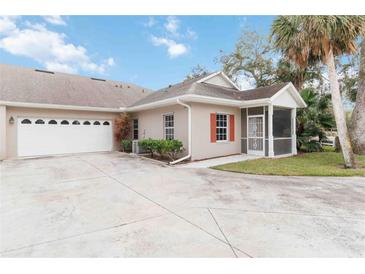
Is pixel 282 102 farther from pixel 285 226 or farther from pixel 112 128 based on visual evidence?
pixel 112 128

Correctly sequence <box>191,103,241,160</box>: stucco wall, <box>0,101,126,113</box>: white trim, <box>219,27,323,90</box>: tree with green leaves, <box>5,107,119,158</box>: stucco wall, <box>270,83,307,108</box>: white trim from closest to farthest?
<box>191,103,241,160</box>: stucco wall, <box>270,83,307,108</box>: white trim, <box>0,101,126,113</box>: white trim, <box>5,107,119,158</box>: stucco wall, <box>219,27,323,90</box>: tree with green leaves

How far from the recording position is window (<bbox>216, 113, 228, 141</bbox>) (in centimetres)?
1120

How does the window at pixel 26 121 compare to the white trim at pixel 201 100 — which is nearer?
the white trim at pixel 201 100

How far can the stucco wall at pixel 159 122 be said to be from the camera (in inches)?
408

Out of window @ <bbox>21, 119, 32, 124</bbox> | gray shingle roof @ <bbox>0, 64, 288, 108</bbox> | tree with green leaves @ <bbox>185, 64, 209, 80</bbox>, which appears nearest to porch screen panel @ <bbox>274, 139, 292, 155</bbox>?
gray shingle roof @ <bbox>0, 64, 288, 108</bbox>

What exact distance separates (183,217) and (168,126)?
822 cm

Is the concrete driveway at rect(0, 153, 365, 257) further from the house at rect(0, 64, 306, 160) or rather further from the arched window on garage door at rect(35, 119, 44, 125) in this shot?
the arched window on garage door at rect(35, 119, 44, 125)

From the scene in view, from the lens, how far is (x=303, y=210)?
4035mm

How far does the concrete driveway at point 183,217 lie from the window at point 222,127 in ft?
16.0

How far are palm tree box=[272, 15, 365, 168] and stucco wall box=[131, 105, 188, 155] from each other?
18.2 ft

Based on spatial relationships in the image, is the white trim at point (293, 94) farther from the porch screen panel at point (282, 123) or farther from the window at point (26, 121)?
the window at point (26, 121)

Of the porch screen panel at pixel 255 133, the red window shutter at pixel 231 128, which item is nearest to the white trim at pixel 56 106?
the red window shutter at pixel 231 128

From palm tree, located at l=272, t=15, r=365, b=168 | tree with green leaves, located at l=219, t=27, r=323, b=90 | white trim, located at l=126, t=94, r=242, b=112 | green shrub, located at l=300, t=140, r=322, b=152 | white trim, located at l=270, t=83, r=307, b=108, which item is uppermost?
tree with green leaves, located at l=219, t=27, r=323, b=90

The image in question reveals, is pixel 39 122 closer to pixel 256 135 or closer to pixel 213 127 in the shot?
pixel 213 127
